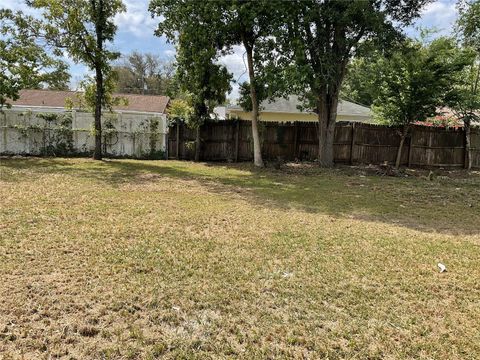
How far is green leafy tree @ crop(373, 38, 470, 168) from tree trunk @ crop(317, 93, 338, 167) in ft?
6.34

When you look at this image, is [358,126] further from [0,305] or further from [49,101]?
[49,101]

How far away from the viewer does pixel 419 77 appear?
12.5 m

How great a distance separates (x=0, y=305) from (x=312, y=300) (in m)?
2.59

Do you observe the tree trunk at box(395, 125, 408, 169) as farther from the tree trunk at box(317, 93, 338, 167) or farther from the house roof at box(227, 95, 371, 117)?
the house roof at box(227, 95, 371, 117)

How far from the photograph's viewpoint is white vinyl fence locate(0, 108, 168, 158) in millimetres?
15156

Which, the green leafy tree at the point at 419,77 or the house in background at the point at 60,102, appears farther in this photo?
the house in background at the point at 60,102

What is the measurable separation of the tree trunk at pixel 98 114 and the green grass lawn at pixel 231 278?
7026mm

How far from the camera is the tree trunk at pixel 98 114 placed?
14078mm

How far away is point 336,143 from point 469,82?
5.78 metres

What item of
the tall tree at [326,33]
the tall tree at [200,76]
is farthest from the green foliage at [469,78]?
the tall tree at [200,76]

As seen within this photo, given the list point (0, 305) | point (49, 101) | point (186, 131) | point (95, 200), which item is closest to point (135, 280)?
point (0, 305)

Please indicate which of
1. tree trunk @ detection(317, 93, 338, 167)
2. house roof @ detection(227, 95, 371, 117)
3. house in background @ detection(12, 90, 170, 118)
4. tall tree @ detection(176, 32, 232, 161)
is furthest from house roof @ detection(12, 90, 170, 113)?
tree trunk @ detection(317, 93, 338, 167)

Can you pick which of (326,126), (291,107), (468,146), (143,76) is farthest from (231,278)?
(143,76)

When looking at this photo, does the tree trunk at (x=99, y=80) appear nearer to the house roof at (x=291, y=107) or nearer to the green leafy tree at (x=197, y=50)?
the green leafy tree at (x=197, y=50)
